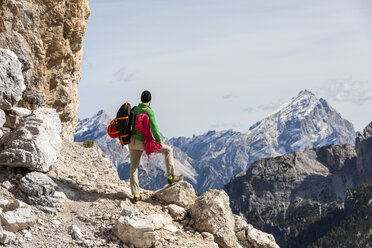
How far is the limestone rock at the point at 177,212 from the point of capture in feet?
52.3

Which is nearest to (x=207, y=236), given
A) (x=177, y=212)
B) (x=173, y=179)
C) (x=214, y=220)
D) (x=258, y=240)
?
(x=214, y=220)

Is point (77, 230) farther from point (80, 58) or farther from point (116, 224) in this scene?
point (80, 58)

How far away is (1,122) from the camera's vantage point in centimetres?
1608

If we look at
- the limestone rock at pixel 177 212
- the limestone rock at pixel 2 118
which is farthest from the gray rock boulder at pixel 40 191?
the limestone rock at pixel 177 212

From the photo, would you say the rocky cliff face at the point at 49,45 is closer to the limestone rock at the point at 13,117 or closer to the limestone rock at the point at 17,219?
the limestone rock at the point at 13,117

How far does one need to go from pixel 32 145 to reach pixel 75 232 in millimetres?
3315

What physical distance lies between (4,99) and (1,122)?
109 cm

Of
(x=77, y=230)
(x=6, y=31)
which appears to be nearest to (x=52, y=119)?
(x=77, y=230)

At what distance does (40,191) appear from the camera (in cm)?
1382

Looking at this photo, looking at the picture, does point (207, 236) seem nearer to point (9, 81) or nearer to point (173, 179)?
point (173, 179)

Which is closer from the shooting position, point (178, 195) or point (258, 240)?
point (178, 195)

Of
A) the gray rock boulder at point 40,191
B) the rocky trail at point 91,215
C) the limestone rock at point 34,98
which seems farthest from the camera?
the limestone rock at point 34,98

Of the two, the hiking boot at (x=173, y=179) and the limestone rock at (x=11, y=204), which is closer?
the limestone rock at (x=11, y=204)

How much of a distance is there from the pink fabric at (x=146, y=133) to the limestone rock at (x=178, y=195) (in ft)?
7.52
